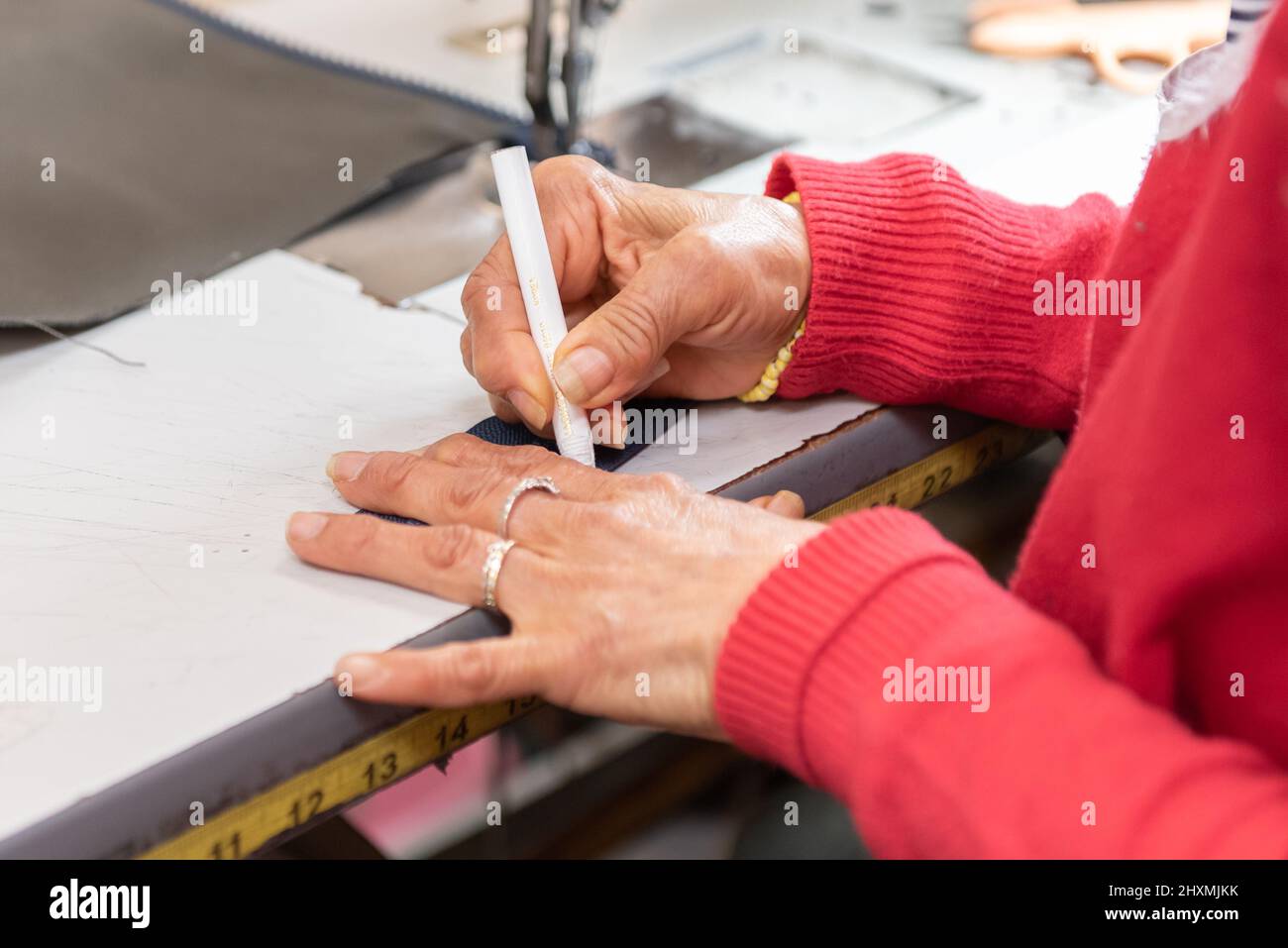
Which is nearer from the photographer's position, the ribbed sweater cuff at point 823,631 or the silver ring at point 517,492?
the ribbed sweater cuff at point 823,631

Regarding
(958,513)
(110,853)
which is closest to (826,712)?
(110,853)

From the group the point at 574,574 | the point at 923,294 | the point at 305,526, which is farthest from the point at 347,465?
the point at 923,294

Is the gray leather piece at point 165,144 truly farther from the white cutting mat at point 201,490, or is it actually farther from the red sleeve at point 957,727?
the red sleeve at point 957,727

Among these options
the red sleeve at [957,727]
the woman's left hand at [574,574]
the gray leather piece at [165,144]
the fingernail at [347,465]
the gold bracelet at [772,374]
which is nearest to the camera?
the red sleeve at [957,727]

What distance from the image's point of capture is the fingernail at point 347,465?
757mm

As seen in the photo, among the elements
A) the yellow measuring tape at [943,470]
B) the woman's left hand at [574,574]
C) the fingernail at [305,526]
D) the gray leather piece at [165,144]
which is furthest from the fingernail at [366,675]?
the gray leather piece at [165,144]

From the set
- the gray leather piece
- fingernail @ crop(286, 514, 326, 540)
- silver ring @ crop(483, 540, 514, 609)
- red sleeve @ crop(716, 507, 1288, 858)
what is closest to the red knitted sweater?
red sleeve @ crop(716, 507, 1288, 858)

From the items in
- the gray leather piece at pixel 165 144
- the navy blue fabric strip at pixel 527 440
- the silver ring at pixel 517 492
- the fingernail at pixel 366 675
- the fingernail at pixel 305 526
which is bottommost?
the fingernail at pixel 366 675

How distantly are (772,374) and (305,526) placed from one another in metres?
0.33

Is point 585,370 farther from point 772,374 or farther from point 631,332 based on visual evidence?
point 772,374

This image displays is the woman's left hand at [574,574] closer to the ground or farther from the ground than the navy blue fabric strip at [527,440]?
closer to the ground

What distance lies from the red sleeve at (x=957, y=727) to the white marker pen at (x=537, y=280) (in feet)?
0.62

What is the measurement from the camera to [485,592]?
26.8 inches
